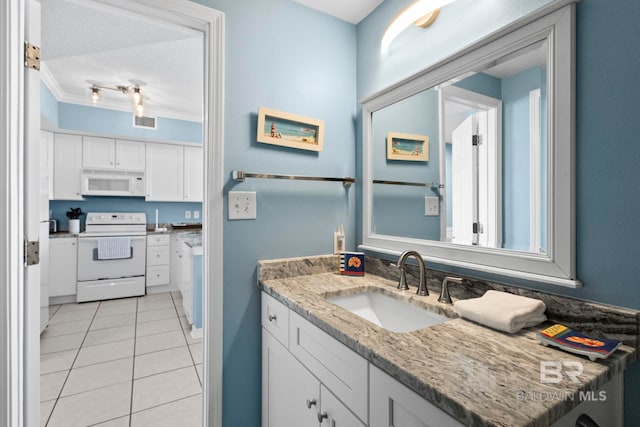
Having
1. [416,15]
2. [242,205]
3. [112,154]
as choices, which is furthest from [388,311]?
[112,154]

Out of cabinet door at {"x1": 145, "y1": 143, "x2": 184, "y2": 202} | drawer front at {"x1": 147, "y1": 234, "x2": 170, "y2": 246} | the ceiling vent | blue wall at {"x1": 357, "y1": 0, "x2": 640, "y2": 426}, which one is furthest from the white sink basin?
the ceiling vent

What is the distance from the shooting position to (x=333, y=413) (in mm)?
883

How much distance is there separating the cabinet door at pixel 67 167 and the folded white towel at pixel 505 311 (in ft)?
15.8

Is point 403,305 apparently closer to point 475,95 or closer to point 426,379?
point 426,379

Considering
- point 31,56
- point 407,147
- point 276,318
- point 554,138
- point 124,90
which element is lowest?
point 276,318

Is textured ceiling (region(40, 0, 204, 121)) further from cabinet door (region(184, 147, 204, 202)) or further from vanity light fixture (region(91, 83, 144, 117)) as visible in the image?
cabinet door (region(184, 147, 204, 202))

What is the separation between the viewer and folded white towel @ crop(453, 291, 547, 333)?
83cm

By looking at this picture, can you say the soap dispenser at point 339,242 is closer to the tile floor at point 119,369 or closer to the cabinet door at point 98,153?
the tile floor at point 119,369

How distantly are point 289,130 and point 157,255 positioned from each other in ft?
11.6

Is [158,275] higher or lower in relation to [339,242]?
lower

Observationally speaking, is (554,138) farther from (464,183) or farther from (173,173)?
(173,173)

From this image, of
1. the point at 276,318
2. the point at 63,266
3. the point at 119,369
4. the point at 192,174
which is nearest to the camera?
the point at 276,318

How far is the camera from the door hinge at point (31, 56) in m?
1.04

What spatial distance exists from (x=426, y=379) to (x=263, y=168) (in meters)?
1.17
